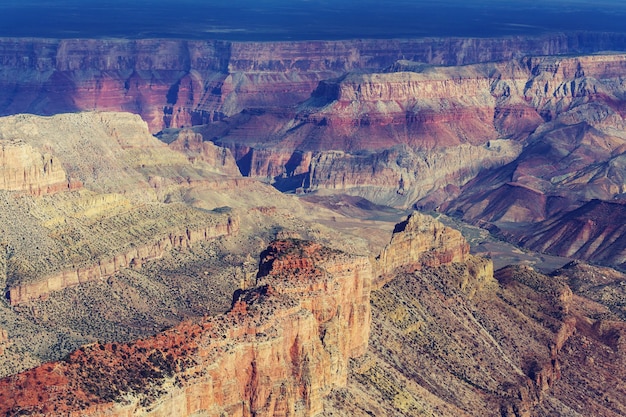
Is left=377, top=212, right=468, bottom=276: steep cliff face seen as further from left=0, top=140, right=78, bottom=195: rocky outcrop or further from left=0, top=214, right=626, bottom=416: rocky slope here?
left=0, top=140, right=78, bottom=195: rocky outcrop

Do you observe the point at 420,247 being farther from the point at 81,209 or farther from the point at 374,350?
the point at 81,209

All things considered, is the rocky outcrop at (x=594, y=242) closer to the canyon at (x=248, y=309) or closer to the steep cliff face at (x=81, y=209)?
the canyon at (x=248, y=309)

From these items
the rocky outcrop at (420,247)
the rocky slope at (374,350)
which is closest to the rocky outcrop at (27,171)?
the rocky slope at (374,350)

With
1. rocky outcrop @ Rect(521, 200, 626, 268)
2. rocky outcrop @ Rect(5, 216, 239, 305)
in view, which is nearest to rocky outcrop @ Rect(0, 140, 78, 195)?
rocky outcrop @ Rect(5, 216, 239, 305)

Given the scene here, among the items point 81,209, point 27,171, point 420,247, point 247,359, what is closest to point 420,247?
point 420,247

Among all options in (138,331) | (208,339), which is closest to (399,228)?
(138,331)
